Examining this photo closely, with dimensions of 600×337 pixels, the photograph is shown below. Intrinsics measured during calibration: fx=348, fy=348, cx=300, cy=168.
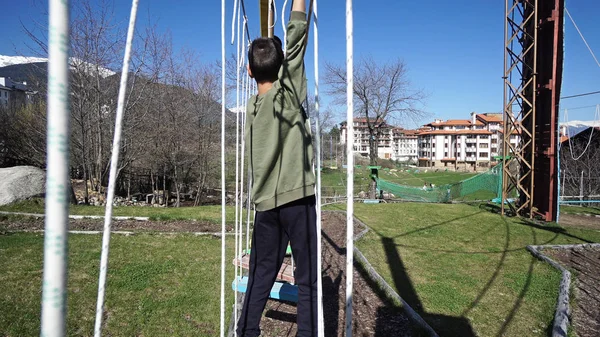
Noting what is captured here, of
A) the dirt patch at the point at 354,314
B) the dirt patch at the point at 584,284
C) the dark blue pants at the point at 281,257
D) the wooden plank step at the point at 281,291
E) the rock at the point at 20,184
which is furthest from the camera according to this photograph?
the rock at the point at 20,184

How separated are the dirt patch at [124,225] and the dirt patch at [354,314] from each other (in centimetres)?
358

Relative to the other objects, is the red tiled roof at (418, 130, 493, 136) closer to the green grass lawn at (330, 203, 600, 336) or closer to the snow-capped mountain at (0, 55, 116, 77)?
the green grass lawn at (330, 203, 600, 336)

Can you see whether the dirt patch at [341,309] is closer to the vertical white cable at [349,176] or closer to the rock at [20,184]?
the vertical white cable at [349,176]

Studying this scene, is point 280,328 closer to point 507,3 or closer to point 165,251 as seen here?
point 165,251

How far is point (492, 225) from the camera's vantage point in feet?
28.3

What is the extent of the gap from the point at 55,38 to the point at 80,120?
11.7 m

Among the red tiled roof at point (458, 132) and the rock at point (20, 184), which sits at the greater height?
the red tiled roof at point (458, 132)

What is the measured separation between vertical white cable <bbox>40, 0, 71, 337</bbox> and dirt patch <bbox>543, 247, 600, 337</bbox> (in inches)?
173

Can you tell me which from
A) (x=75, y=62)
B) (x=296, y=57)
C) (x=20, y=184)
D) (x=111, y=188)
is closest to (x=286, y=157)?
(x=296, y=57)

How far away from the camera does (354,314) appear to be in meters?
3.63

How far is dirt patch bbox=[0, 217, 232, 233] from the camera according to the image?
21.8 ft

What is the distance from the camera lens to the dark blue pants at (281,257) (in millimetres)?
1878

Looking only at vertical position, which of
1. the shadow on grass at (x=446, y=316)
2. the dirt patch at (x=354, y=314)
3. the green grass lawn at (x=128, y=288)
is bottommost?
the shadow on grass at (x=446, y=316)

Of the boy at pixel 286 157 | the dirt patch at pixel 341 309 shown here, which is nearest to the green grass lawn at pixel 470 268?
the dirt patch at pixel 341 309
